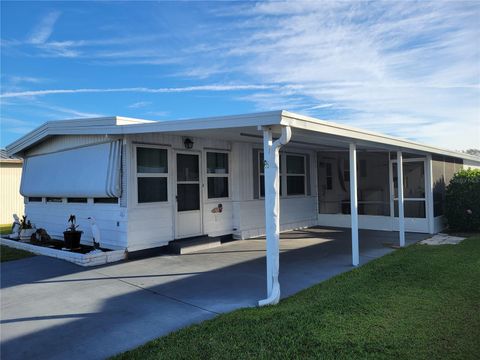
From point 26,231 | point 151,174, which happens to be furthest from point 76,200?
point 151,174

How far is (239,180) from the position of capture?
394 inches

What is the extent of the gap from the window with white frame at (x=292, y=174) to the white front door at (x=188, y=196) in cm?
336

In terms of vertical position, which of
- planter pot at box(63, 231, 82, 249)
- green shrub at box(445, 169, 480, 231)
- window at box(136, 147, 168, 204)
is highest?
window at box(136, 147, 168, 204)

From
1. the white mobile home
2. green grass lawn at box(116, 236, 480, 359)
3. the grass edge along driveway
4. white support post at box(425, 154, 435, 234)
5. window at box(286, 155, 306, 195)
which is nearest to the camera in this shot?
green grass lawn at box(116, 236, 480, 359)

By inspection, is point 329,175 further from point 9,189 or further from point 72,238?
point 9,189

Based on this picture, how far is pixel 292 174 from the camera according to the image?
1186 centimetres

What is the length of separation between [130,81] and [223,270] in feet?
33.4

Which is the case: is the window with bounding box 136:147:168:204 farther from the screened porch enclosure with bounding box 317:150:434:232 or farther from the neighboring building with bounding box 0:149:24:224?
the neighboring building with bounding box 0:149:24:224

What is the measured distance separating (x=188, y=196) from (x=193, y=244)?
1213 millimetres

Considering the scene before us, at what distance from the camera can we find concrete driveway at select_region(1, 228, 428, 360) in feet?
12.5

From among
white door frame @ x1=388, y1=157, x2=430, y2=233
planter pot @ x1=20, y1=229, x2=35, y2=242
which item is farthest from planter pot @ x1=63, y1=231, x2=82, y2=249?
white door frame @ x1=388, y1=157, x2=430, y2=233

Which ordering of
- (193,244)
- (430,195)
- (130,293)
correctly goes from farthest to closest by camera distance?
(430,195), (193,244), (130,293)

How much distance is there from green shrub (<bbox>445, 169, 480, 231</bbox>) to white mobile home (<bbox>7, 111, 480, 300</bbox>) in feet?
1.21

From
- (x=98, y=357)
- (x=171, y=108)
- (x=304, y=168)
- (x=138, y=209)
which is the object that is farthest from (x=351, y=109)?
(x=98, y=357)
